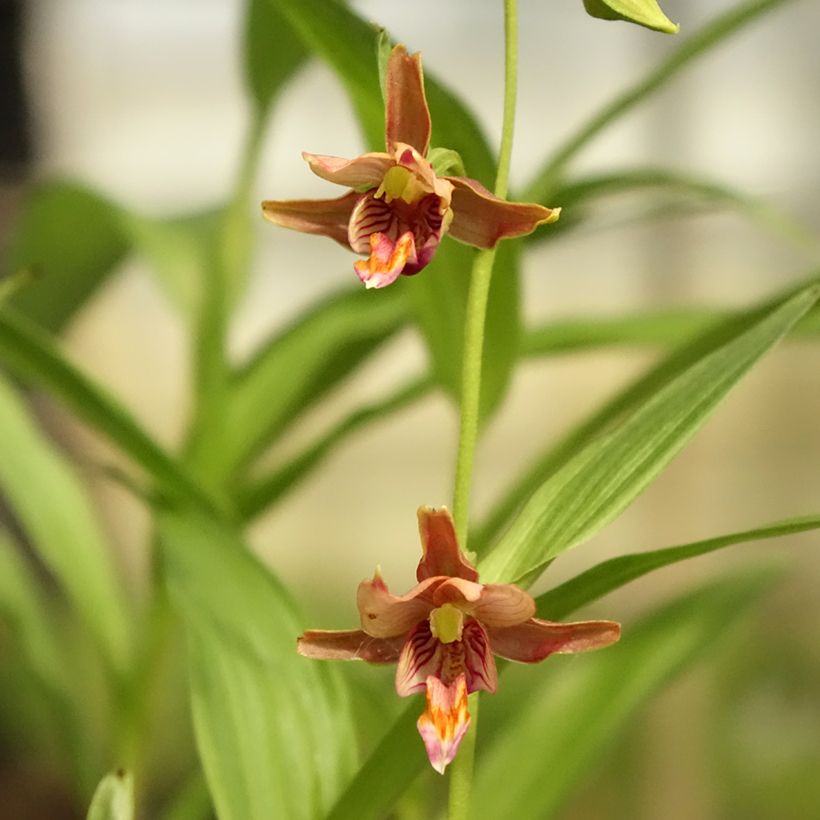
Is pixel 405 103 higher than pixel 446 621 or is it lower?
higher

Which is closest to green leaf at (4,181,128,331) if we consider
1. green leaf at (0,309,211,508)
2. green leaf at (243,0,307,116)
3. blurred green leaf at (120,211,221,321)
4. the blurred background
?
blurred green leaf at (120,211,221,321)

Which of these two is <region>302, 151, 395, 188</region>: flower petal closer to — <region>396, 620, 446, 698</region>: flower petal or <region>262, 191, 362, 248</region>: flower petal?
<region>262, 191, 362, 248</region>: flower petal

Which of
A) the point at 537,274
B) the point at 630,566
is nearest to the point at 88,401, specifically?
the point at 630,566

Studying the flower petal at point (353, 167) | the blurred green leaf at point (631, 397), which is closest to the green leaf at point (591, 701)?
the blurred green leaf at point (631, 397)

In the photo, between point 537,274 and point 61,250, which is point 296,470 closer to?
point 61,250

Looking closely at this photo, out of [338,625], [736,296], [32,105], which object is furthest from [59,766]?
[736,296]

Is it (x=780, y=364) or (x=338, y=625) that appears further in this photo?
(x=780, y=364)

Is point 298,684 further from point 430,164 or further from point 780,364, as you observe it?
point 780,364
